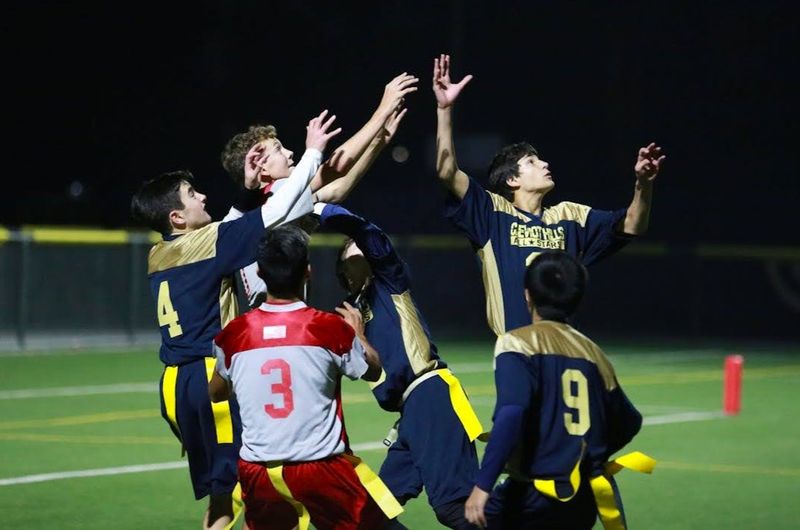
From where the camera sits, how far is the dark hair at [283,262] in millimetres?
6797

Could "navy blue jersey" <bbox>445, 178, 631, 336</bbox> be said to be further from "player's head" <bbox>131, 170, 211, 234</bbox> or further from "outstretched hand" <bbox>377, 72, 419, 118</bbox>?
"player's head" <bbox>131, 170, 211, 234</bbox>

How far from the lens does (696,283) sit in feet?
103

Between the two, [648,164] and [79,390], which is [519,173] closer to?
[648,164]

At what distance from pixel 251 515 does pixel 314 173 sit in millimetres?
1717

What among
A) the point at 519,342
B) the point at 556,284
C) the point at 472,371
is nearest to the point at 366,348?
the point at 519,342

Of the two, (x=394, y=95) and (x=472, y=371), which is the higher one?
(x=394, y=95)

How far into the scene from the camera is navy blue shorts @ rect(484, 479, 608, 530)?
657 cm

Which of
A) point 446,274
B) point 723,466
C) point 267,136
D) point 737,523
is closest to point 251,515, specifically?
point 267,136

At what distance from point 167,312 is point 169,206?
22.7 inches

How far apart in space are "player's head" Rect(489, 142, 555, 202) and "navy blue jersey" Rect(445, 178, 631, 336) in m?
0.14

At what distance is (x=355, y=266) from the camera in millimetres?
8109

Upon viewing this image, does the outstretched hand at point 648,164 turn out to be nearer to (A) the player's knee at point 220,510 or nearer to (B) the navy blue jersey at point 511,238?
(B) the navy blue jersey at point 511,238

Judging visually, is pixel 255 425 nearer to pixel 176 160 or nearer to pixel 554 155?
pixel 176 160

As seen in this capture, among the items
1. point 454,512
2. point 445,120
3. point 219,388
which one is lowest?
point 454,512
